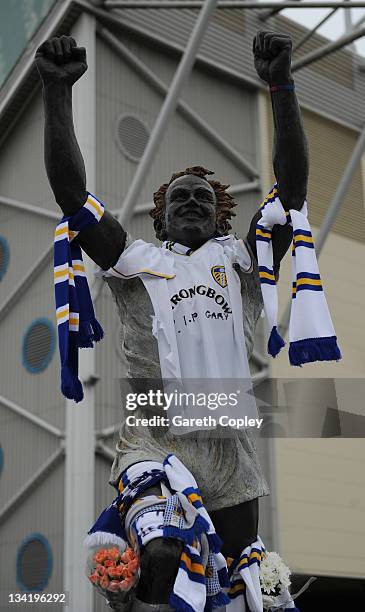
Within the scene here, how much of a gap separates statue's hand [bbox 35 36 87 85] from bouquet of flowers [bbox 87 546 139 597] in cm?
139

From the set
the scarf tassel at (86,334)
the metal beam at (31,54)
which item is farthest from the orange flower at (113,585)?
the metal beam at (31,54)

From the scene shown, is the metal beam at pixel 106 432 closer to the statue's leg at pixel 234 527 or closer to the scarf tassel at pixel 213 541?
the statue's leg at pixel 234 527

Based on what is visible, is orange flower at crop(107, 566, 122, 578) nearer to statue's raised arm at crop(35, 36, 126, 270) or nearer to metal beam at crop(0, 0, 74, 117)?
statue's raised arm at crop(35, 36, 126, 270)

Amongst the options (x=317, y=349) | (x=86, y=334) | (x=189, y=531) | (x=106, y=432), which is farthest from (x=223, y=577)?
(x=106, y=432)

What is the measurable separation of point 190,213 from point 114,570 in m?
1.23

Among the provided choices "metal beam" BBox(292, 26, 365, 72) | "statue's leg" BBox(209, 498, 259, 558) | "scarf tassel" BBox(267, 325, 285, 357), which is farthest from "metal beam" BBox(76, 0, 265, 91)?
"statue's leg" BBox(209, 498, 259, 558)

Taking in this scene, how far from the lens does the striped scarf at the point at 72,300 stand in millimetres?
2994

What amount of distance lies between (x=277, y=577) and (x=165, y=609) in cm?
58

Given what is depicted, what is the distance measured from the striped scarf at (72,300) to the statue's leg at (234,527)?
1.89 feet

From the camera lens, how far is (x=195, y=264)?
3.22 meters

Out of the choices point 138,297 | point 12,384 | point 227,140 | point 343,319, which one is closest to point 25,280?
point 12,384

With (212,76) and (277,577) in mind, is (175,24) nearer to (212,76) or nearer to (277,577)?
(212,76)

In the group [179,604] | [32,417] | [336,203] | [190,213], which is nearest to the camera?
[179,604]

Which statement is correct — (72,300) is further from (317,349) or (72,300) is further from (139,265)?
(317,349)
